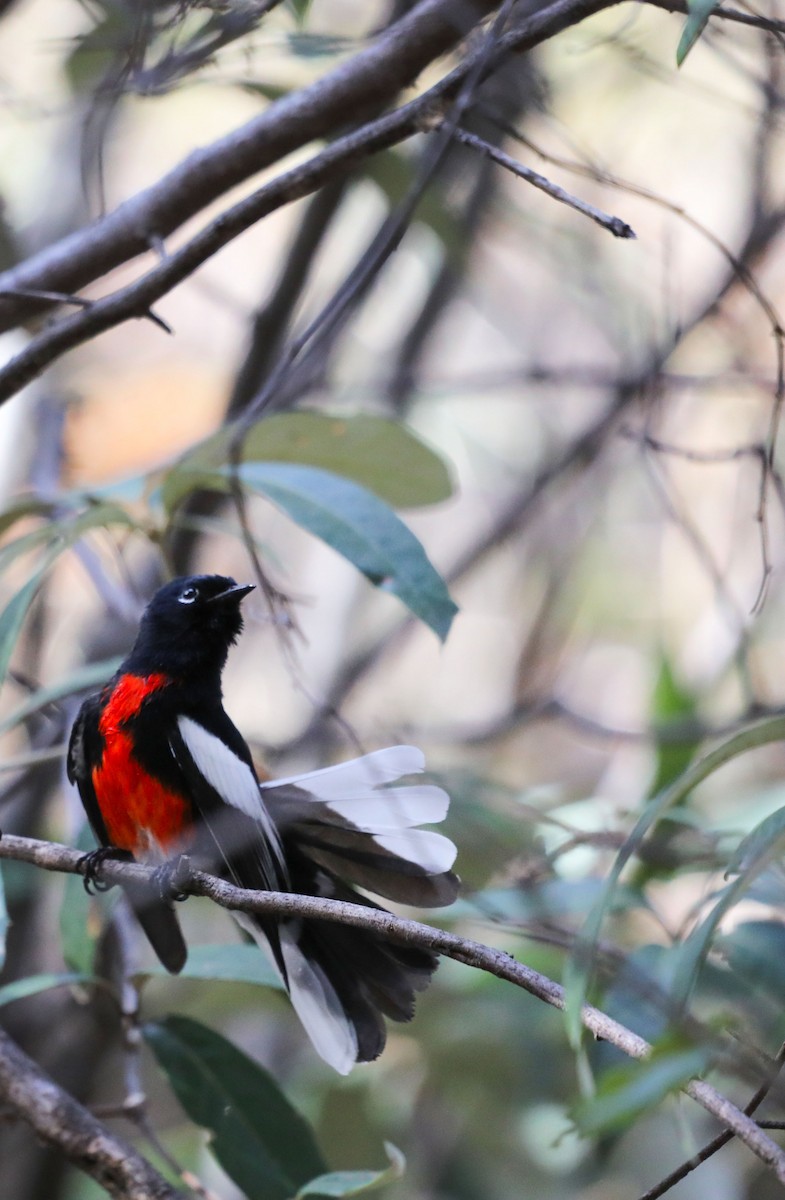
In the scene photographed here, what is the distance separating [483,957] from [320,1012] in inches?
40.5

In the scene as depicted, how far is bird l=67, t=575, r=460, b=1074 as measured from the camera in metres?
2.27

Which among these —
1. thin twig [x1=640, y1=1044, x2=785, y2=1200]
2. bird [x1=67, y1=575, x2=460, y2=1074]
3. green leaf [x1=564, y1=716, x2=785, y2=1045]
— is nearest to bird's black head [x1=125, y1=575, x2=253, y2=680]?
bird [x1=67, y1=575, x2=460, y2=1074]

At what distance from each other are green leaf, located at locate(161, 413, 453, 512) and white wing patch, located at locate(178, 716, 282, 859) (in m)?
0.51

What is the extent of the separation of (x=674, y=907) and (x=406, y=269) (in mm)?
3184

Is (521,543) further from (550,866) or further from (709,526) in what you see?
(550,866)

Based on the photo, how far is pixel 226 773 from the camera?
2.45m

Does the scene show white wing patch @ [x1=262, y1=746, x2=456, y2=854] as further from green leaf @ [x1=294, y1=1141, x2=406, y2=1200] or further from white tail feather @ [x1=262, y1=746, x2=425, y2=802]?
green leaf @ [x1=294, y1=1141, x2=406, y2=1200]

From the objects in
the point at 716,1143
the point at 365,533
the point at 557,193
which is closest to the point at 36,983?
the point at 365,533

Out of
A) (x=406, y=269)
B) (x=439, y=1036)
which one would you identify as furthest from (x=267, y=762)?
(x=406, y=269)

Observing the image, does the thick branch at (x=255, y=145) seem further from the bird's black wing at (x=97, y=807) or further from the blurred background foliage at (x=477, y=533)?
the bird's black wing at (x=97, y=807)

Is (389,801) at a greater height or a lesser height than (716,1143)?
greater

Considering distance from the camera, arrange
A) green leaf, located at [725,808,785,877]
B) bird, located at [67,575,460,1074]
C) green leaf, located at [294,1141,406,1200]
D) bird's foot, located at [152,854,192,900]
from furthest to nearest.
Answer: bird, located at [67,575,460,1074] → bird's foot, located at [152,854,192,900] → green leaf, located at [294,1141,406,1200] → green leaf, located at [725,808,785,877]

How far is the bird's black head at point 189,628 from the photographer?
9.32 ft

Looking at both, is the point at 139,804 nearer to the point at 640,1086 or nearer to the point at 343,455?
the point at 343,455
